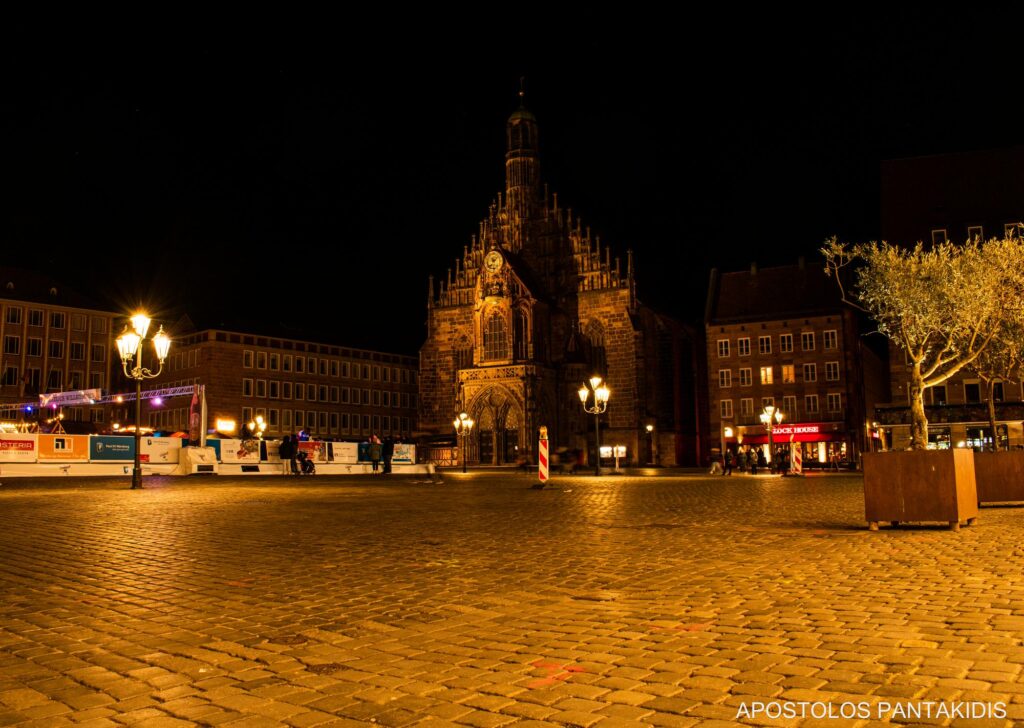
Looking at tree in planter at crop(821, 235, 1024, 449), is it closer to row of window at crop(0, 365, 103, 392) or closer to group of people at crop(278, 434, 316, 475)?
group of people at crop(278, 434, 316, 475)

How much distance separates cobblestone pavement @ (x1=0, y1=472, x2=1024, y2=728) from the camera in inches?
174

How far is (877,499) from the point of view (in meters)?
13.2

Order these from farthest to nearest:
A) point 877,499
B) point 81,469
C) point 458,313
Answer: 1. point 458,313
2. point 81,469
3. point 877,499

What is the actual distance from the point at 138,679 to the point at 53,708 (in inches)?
23.1

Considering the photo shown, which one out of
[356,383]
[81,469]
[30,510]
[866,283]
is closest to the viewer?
[30,510]

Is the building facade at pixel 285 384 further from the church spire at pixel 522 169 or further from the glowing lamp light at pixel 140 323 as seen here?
the glowing lamp light at pixel 140 323

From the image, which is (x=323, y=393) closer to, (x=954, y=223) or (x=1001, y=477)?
(x=954, y=223)

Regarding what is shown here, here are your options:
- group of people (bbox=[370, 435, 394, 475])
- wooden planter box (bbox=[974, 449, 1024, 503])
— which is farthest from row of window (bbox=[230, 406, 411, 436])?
wooden planter box (bbox=[974, 449, 1024, 503])

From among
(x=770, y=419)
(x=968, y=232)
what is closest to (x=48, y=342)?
(x=770, y=419)

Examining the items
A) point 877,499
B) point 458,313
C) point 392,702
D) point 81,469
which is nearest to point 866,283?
point 877,499

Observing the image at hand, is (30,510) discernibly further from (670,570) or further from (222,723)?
(222,723)

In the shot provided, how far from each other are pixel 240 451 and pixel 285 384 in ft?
143

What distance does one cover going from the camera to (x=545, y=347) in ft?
223

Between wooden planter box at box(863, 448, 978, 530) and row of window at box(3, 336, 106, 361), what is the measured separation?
8016 cm
